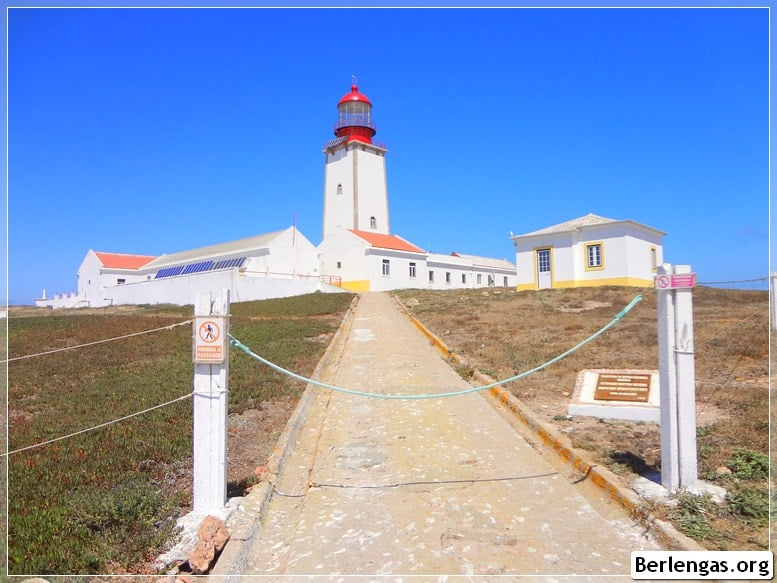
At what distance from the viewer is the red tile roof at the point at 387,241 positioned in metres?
37.9

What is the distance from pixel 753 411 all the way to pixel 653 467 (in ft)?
7.70

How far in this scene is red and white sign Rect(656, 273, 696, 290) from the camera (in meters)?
4.21

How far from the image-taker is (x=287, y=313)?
75.4ft

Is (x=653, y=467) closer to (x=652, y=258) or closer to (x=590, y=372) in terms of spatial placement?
A: (x=590, y=372)

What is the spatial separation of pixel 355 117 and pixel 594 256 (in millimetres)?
24246

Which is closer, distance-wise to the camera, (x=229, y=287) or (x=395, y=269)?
(x=229, y=287)

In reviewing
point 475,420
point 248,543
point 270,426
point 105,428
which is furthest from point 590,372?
point 105,428

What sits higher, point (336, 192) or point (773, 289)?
point (336, 192)

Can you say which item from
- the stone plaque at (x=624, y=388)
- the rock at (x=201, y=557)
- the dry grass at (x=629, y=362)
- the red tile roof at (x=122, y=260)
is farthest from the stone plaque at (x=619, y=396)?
the red tile roof at (x=122, y=260)

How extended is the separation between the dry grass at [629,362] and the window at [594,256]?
452cm

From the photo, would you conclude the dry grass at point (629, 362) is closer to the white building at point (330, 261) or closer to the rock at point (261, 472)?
the rock at point (261, 472)

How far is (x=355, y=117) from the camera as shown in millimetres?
43844

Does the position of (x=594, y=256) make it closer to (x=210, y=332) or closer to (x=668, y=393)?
(x=668, y=393)

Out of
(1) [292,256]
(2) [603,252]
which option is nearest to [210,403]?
(2) [603,252]
